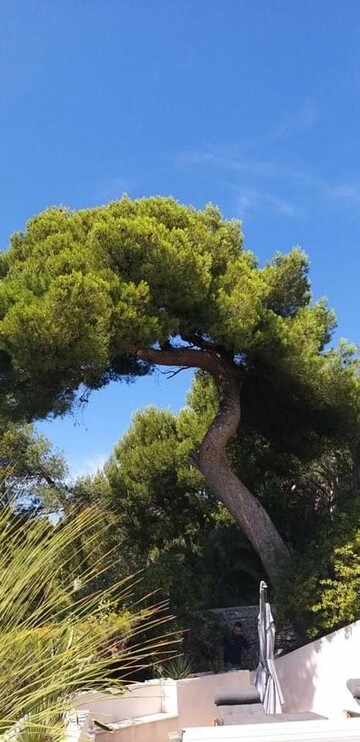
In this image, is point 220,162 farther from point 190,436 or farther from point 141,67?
point 190,436

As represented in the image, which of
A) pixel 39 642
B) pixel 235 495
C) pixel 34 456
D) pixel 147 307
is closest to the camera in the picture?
pixel 39 642

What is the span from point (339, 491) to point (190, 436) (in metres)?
4.12

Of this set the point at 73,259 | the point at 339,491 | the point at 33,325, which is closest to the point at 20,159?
the point at 73,259

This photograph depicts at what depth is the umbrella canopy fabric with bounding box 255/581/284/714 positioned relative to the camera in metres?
7.15

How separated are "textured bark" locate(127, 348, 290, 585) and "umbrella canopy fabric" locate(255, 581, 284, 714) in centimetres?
295

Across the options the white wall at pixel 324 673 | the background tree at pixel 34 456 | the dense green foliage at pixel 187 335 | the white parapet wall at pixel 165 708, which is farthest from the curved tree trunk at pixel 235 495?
the background tree at pixel 34 456

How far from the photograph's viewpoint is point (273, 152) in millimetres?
10516

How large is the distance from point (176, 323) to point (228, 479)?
316cm

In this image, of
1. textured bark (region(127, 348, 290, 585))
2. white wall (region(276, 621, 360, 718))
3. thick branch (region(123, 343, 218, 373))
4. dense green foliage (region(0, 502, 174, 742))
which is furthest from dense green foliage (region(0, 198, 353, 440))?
dense green foliage (region(0, 502, 174, 742))

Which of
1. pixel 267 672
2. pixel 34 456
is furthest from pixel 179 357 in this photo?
pixel 34 456

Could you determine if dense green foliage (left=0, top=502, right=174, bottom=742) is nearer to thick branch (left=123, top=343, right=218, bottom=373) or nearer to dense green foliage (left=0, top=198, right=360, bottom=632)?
dense green foliage (left=0, top=198, right=360, bottom=632)

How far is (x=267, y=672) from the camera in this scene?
293 inches

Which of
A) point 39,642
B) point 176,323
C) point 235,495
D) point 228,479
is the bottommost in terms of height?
point 39,642

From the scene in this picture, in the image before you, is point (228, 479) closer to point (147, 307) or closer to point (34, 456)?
point (147, 307)
